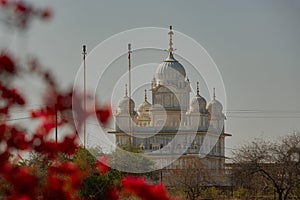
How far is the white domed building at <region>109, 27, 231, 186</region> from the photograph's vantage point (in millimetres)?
70062

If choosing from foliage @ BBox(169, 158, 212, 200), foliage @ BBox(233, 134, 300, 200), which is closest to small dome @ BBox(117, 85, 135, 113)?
foliage @ BBox(169, 158, 212, 200)

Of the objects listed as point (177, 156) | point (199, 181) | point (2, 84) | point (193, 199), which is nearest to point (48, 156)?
point (2, 84)

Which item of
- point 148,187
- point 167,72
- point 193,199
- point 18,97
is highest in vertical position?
point 167,72

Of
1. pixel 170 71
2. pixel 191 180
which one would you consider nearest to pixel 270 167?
pixel 191 180

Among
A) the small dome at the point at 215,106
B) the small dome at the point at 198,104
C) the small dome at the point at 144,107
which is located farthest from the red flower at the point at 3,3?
the small dome at the point at 215,106

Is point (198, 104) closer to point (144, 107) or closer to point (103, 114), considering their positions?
point (144, 107)

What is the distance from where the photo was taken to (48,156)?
6012 mm

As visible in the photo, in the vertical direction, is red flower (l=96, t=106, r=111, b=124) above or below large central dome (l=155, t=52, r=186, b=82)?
below

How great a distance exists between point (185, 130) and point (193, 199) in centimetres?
3368

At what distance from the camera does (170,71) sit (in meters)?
70.1

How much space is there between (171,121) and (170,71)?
5.00 metres

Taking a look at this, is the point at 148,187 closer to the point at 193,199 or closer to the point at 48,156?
the point at 48,156

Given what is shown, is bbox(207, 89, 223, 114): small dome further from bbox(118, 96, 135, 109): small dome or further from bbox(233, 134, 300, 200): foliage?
bbox(233, 134, 300, 200): foliage

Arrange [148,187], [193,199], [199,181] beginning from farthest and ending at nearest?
[199,181] < [193,199] < [148,187]
